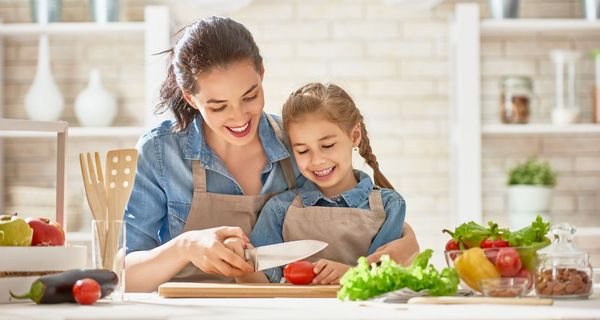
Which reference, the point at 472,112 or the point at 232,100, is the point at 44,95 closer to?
the point at 472,112

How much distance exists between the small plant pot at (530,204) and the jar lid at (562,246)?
2849 millimetres

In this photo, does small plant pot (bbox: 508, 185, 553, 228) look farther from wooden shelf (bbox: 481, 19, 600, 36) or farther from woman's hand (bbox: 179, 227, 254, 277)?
woman's hand (bbox: 179, 227, 254, 277)

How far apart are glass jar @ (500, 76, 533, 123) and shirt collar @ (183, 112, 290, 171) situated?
2329 mm

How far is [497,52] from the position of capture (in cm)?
530

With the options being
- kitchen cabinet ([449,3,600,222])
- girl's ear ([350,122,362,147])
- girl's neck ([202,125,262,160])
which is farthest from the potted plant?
girl's neck ([202,125,262,160])

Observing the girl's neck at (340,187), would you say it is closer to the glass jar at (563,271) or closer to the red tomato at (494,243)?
the red tomato at (494,243)

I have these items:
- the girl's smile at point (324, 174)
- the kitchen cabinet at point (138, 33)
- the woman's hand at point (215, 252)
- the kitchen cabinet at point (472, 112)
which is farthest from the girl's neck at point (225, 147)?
the kitchen cabinet at point (472, 112)

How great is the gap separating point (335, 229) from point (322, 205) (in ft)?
0.44

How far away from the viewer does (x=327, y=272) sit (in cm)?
246

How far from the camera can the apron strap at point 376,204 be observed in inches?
113

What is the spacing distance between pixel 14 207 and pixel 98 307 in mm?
3388

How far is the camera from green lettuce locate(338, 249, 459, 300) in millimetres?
2008

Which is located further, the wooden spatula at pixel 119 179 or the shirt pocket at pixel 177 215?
the shirt pocket at pixel 177 215

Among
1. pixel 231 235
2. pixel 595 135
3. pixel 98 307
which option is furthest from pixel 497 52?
pixel 98 307
